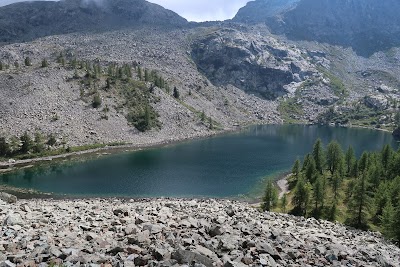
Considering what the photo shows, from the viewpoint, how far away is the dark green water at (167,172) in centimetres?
9594

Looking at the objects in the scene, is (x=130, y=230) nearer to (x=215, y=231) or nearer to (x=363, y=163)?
(x=215, y=231)

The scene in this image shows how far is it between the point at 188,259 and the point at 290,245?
12347 mm

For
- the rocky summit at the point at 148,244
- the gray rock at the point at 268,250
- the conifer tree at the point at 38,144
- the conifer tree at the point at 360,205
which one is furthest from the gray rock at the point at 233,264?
the conifer tree at the point at 38,144

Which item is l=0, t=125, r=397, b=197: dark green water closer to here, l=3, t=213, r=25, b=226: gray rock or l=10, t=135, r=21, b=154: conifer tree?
l=10, t=135, r=21, b=154: conifer tree

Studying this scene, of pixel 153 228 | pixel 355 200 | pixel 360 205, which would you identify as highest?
pixel 153 228

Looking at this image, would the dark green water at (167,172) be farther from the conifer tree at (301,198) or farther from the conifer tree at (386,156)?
the conifer tree at (386,156)

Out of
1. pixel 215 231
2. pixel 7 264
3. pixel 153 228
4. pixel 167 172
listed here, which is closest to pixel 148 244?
pixel 153 228

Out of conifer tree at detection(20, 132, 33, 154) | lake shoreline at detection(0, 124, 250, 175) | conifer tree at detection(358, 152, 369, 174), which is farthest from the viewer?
conifer tree at detection(20, 132, 33, 154)

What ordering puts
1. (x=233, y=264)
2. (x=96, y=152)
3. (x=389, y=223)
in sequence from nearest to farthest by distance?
1. (x=233, y=264)
2. (x=389, y=223)
3. (x=96, y=152)

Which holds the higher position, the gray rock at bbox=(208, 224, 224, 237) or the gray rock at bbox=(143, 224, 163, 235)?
the gray rock at bbox=(143, 224, 163, 235)

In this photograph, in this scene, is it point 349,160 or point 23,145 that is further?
point 23,145

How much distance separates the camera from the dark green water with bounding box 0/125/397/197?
95.9 metres

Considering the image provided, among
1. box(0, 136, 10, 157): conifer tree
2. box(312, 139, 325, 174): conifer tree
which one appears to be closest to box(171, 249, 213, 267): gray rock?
box(312, 139, 325, 174): conifer tree

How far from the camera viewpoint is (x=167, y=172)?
115m
